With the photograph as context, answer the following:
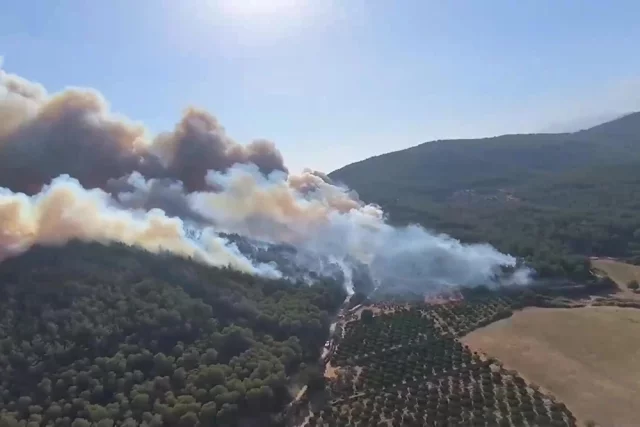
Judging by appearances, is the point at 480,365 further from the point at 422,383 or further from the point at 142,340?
the point at 142,340

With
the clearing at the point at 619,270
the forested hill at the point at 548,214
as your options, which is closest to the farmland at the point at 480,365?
the clearing at the point at 619,270

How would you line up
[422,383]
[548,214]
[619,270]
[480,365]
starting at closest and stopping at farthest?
[422,383] → [480,365] → [619,270] → [548,214]

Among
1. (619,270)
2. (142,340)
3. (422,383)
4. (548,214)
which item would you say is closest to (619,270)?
(619,270)

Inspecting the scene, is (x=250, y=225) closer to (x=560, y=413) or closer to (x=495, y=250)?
(x=495, y=250)

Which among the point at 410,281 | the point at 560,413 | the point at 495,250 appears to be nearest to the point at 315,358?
the point at 560,413

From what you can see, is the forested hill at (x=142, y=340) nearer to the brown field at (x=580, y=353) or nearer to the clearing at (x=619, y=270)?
the brown field at (x=580, y=353)

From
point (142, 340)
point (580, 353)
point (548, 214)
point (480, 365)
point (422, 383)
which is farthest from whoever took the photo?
point (548, 214)

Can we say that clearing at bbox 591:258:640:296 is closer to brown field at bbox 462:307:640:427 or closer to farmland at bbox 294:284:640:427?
farmland at bbox 294:284:640:427
